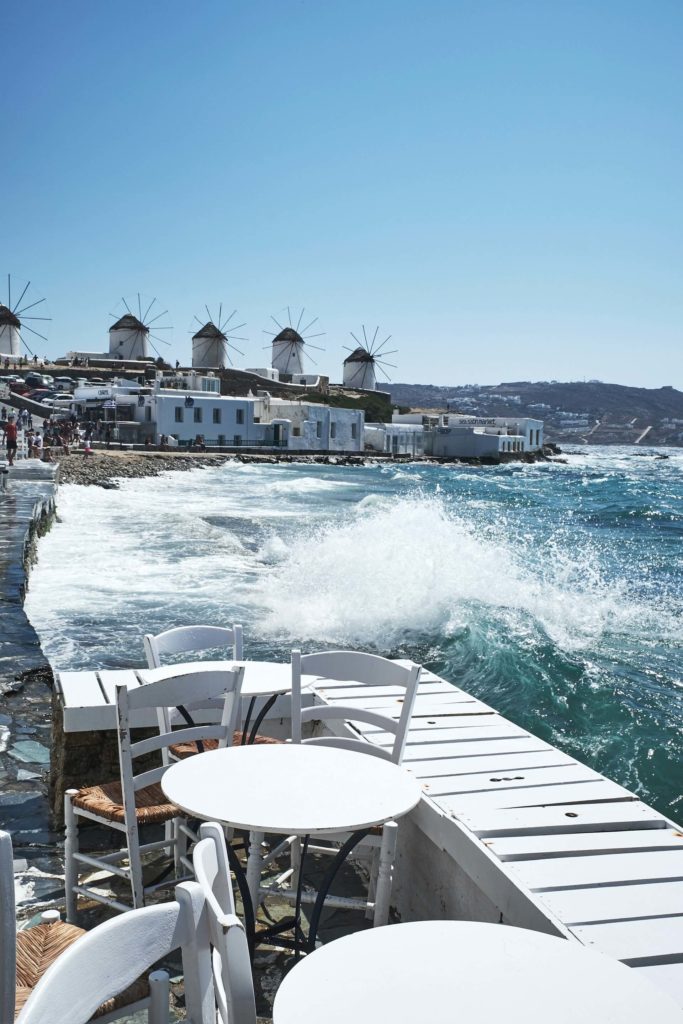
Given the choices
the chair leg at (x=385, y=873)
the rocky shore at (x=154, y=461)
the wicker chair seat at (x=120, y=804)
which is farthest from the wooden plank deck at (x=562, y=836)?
the rocky shore at (x=154, y=461)

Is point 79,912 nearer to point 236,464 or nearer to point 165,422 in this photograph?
point 236,464

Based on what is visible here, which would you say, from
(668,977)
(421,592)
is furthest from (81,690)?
(421,592)

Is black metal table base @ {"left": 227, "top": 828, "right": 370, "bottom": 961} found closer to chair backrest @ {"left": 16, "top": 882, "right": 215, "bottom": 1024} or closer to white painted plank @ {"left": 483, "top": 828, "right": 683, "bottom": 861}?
white painted plank @ {"left": 483, "top": 828, "right": 683, "bottom": 861}

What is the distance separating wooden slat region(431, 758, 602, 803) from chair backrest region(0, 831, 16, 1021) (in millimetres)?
2041

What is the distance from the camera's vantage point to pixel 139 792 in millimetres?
3713

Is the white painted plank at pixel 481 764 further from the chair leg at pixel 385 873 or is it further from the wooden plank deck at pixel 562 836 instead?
the chair leg at pixel 385 873

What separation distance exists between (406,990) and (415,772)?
198 cm

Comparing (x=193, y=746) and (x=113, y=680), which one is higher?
(x=113, y=680)

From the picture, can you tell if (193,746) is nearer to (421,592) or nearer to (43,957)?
(43,957)

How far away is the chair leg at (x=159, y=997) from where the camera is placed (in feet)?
5.16

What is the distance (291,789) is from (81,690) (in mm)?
2045

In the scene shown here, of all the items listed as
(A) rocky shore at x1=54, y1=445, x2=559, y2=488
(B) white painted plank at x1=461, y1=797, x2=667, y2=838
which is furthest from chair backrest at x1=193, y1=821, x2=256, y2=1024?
(A) rocky shore at x1=54, y1=445, x2=559, y2=488

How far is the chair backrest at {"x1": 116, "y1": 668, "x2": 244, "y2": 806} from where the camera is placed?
10.5 ft

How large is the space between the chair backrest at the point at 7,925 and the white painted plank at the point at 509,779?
2041 mm
